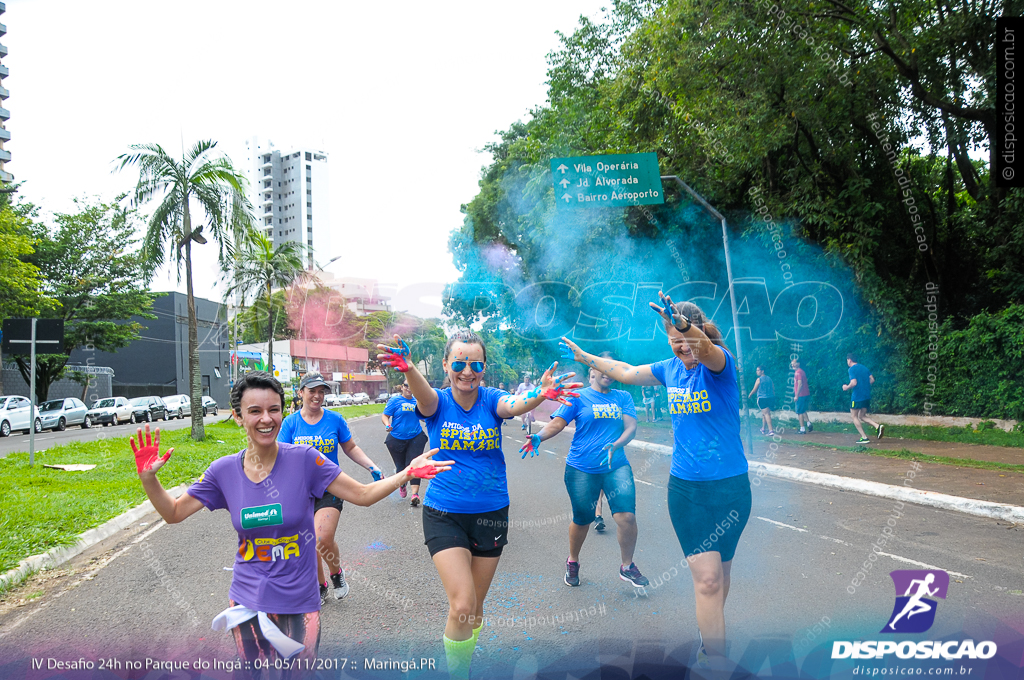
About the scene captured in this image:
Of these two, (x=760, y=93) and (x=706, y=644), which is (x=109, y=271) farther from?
(x=706, y=644)

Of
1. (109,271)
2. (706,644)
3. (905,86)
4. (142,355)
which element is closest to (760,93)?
(905,86)

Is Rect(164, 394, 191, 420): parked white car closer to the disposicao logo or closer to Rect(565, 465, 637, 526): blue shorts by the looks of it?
Rect(565, 465, 637, 526): blue shorts

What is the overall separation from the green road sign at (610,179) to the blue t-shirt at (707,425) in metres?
9.68

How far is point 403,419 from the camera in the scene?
325 inches

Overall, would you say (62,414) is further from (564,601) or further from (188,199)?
(564,601)

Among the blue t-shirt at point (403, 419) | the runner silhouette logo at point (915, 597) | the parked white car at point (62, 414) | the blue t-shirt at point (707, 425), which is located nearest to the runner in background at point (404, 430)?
the blue t-shirt at point (403, 419)

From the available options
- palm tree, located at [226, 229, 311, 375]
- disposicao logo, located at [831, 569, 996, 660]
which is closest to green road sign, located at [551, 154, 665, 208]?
disposicao logo, located at [831, 569, 996, 660]

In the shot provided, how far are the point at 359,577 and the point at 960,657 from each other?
4.25m

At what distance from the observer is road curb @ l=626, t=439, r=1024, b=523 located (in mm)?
7305

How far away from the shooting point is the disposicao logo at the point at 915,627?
3568 mm

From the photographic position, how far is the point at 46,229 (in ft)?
100.0

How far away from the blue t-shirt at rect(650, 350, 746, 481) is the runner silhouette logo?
164cm

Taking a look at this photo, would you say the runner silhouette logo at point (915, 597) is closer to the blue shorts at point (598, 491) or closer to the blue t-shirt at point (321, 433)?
the blue shorts at point (598, 491)

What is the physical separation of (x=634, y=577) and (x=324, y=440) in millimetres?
2599
